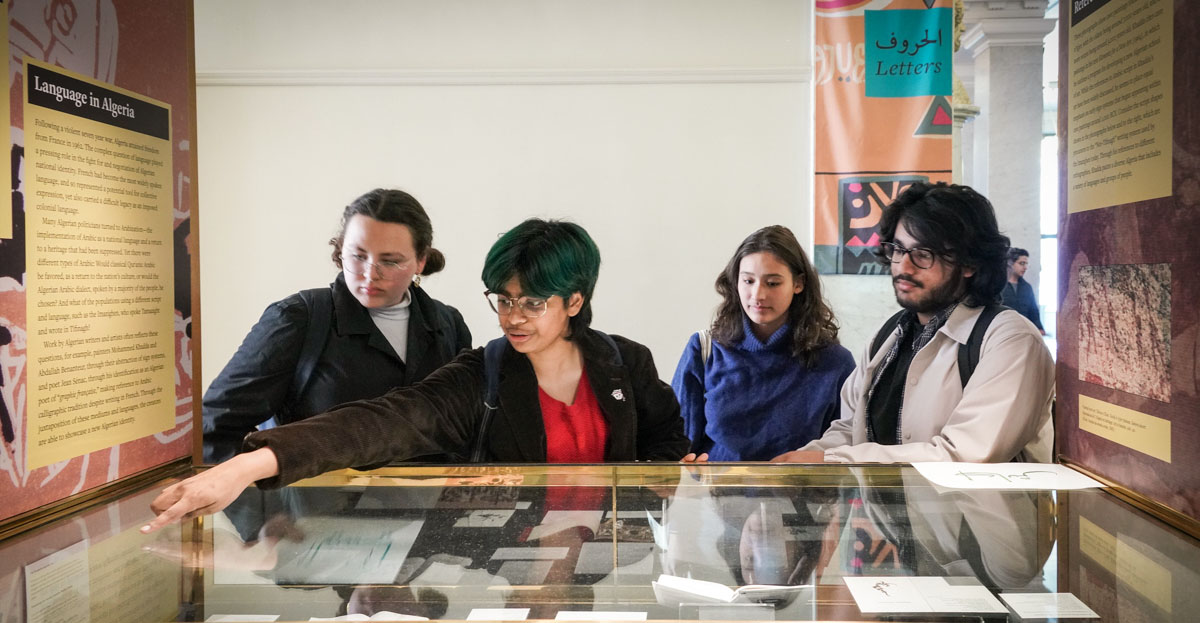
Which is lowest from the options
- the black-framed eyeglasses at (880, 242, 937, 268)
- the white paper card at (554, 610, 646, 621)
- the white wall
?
the white paper card at (554, 610, 646, 621)

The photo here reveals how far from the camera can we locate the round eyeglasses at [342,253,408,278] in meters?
2.10

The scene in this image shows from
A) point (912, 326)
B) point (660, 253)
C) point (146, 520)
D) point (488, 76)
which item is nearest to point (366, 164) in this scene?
point (488, 76)

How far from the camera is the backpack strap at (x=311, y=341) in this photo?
6.67 feet

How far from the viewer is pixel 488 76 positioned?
2.26 m

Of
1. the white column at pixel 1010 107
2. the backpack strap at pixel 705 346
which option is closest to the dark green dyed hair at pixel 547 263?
the backpack strap at pixel 705 346

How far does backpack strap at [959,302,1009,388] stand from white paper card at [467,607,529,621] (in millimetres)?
1506

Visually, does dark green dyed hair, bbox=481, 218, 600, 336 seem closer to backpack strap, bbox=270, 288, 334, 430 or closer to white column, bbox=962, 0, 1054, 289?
backpack strap, bbox=270, 288, 334, 430

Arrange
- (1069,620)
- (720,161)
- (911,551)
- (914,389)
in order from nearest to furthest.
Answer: (1069,620), (911,551), (914,389), (720,161)

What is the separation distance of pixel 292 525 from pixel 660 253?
1.34m

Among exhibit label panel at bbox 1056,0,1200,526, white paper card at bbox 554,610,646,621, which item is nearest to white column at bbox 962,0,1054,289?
exhibit label panel at bbox 1056,0,1200,526

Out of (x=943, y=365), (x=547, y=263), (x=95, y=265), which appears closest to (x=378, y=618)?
(x=95, y=265)

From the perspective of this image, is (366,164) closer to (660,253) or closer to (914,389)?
(660,253)

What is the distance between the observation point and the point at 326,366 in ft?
6.66

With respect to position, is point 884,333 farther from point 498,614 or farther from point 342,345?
point 498,614
